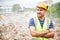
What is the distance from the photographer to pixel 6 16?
5.89ft

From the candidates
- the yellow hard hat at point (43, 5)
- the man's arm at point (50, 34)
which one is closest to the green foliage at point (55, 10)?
the yellow hard hat at point (43, 5)

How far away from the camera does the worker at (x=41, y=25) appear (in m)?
1.73

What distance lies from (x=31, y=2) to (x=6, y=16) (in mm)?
327

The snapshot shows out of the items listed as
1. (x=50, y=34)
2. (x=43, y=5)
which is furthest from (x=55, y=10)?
(x=50, y=34)

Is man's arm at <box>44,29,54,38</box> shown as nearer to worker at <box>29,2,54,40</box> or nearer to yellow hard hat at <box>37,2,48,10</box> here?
worker at <box>29,2,54,40</box>

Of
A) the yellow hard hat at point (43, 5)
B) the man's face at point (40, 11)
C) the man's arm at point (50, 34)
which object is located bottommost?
the man's arm at point (50, 34)

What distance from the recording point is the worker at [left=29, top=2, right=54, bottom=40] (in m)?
1.73

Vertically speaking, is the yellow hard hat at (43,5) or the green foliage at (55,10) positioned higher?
the yellow hard hat at (43,5)

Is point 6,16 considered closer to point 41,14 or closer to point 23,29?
point 23,29

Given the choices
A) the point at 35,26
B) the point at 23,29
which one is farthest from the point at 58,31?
the point at 23,29

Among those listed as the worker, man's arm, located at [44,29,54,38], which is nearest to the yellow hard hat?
the worker

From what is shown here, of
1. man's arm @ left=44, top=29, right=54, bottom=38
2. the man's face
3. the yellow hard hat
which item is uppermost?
the yellow hard hat

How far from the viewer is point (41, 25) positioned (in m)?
1.74

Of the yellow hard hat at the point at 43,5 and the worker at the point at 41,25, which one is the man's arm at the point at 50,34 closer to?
the worker at the point at 41,25
